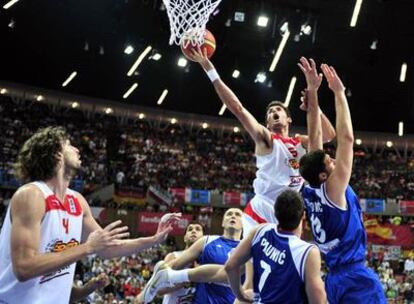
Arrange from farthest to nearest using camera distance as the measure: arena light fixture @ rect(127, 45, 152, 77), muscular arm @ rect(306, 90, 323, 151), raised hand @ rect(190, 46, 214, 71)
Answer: arena light fixture @ rect(127, 45, 152, 77) < raised hand @ rect(190, 46, 214, 71) < muscular arm @ rect(306, 90, 323, 151)

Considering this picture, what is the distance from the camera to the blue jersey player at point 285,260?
142 inches

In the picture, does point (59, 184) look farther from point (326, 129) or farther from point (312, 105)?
point (326, 129)

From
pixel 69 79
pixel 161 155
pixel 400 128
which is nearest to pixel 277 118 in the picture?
pixel 69 79

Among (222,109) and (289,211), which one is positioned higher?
(222,109)

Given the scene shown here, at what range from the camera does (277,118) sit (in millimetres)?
5547

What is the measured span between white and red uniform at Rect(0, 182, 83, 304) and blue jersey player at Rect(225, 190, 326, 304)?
50.6 inches

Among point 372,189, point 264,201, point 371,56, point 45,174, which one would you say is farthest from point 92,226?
point 372,189

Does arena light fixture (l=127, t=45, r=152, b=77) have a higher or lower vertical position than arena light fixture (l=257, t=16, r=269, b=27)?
lower

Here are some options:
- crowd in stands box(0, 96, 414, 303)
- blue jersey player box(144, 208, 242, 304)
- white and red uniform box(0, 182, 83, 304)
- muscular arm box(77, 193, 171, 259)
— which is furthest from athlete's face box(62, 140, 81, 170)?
crowd in stands box(0, 96, 414, 303)

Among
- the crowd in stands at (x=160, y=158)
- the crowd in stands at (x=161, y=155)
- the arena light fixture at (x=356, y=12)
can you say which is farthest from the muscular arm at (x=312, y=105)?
the crowd in stands at (x=161, y=155)

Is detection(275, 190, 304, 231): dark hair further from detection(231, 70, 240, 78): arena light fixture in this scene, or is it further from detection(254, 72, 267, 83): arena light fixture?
detection(231, 70, 240, 78): arena light fixture

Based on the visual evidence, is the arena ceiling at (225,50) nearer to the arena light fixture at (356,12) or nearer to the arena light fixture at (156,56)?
the arena light fixture at (156,56)

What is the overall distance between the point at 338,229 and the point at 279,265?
68cm

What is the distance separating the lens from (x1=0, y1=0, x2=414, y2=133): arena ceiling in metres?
19.0
